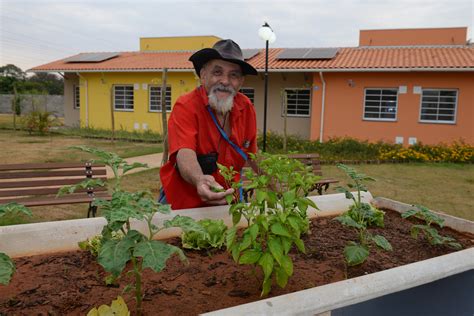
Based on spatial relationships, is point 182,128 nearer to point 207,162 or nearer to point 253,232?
point 207,162

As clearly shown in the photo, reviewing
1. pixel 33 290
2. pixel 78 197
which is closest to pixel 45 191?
pixel 78 197

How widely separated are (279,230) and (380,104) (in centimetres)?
1318

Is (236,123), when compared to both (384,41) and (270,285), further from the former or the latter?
(384,41)

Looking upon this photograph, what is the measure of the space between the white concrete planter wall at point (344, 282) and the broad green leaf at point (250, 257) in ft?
0.82

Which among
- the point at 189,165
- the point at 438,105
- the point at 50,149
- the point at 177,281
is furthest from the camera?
the point at 438,105

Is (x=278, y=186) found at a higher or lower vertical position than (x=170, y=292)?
higher

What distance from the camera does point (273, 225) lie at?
56.1 inches

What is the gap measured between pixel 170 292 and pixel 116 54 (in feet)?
66.1

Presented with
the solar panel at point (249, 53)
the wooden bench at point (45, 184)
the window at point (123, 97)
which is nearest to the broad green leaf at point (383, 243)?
the wooden bench at point (45, 184)

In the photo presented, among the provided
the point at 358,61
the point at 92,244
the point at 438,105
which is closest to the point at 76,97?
the point at 358,61

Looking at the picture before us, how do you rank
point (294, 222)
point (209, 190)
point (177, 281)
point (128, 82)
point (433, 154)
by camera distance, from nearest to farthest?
point (294, 222)
point (177, 281)
point (209, 190)
point (433, 154)
point (128, 82)

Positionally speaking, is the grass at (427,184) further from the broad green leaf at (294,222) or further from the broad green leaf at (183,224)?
the broad green leaf at (183,224)

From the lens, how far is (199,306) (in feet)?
4.71

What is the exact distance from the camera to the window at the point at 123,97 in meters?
18.0
